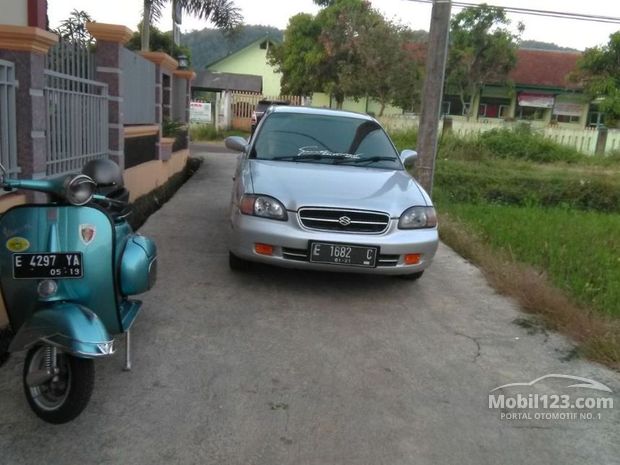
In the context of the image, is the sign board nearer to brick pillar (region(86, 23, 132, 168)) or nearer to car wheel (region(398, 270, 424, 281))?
brick pillar (region(86, 23, 132, 168))

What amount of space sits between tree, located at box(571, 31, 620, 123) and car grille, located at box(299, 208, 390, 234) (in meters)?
26.7

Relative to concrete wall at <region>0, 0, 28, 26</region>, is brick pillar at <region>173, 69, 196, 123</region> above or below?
below

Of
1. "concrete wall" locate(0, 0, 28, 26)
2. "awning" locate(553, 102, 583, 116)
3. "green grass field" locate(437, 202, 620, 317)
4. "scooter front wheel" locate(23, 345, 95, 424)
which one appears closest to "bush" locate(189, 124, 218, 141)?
"green grass field" locate(437, 202, 620, 317)

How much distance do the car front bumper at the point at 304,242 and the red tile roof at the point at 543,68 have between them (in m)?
30.7

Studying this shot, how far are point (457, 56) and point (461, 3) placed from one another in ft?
68.1

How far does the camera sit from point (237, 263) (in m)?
5.21

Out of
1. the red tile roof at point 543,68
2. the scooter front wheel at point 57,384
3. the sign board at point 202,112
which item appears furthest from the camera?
the red tile roof at point 543,68

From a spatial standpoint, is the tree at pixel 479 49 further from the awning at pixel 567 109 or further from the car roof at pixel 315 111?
the car roof at pixel 315 111

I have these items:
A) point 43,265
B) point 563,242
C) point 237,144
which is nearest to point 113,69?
point 237,144

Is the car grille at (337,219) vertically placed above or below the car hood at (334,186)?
below

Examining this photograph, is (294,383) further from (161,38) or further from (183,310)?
(161,38)

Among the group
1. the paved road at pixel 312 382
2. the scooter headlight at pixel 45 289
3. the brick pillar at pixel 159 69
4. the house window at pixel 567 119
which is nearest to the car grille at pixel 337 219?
the paved road at pixel 312 382

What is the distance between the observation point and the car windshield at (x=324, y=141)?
578cm

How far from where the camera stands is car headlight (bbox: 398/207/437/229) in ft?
15.8
